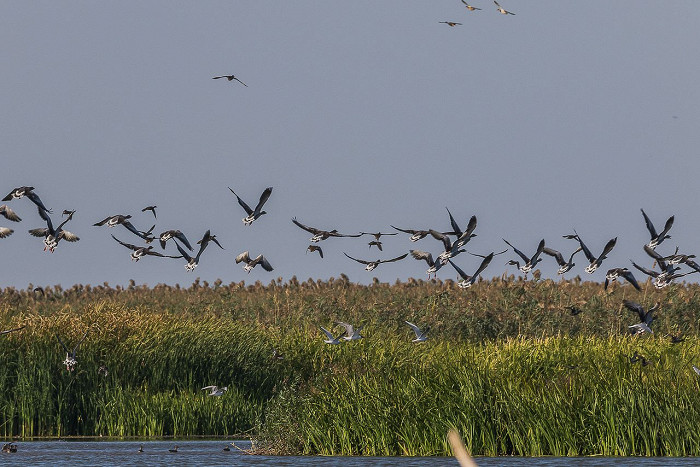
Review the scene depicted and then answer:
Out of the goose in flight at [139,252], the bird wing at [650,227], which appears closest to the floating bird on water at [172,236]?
the goose in flight at [139,252]

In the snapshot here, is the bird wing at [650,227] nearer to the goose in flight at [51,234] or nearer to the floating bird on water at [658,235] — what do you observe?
the floating bird on water at [658,235]

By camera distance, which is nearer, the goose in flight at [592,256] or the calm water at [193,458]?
the calm water at [193,458]

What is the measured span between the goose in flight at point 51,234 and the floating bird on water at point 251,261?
455 cm

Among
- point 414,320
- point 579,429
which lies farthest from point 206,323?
point 579,429

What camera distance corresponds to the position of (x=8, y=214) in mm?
27375

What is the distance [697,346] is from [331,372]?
9.01 meters

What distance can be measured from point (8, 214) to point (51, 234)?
1.73 metres

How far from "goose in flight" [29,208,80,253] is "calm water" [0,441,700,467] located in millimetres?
4839

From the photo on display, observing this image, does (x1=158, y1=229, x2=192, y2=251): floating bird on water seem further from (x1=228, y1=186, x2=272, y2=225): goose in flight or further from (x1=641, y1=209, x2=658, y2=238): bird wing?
(x1=641, y1=209, x2=658, y2=238): bird wing

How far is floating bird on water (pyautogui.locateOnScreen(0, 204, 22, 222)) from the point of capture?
27312 millimetres

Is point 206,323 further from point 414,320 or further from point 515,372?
point 515,372

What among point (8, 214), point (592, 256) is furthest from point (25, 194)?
point (592, 256)

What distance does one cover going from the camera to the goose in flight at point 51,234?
28.4 meters

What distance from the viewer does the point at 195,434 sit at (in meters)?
32.4
